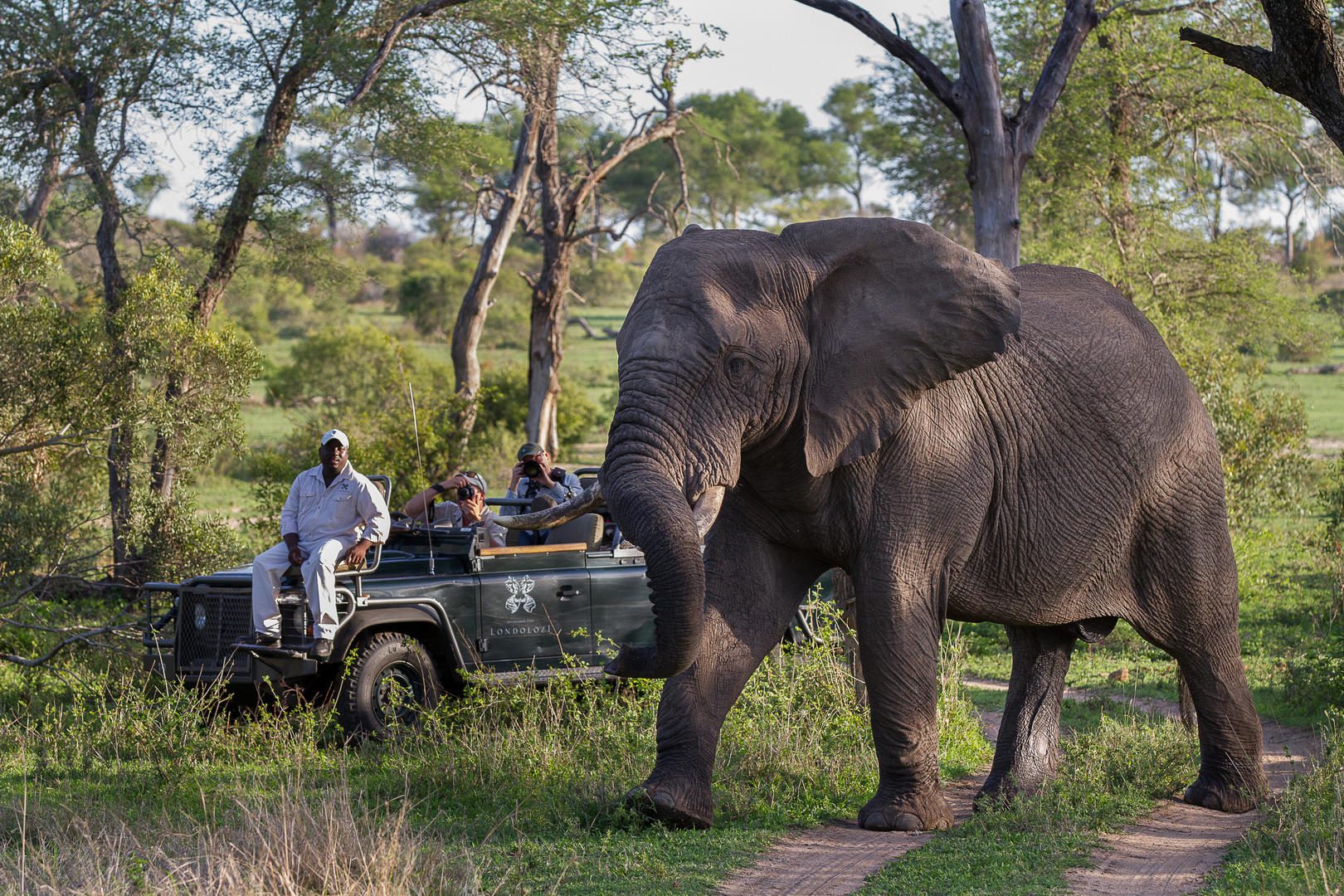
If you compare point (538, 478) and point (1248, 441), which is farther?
point (1248, 441)

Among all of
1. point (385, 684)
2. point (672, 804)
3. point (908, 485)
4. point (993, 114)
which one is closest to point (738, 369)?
point (908, 485)

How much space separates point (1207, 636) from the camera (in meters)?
8.06

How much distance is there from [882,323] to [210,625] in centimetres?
510

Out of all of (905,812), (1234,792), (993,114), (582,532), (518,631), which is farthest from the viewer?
(993,114)

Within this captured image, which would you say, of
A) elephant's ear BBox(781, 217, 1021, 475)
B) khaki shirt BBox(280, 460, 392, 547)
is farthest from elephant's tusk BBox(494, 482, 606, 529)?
khaki shirt BBox(280, 460, 392, 547)

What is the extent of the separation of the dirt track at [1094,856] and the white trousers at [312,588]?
134 inches

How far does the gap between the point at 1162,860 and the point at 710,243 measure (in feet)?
10.9

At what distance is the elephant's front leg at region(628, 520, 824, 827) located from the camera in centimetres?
704

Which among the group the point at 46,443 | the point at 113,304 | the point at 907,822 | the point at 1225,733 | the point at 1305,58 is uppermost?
the point at 1305,58

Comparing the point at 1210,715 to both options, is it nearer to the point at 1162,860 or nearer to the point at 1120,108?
the point at 1162,860

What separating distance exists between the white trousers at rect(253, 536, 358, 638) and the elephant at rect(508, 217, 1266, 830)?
2.86m

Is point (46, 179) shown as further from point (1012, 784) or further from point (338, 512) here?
point (1012, 784)

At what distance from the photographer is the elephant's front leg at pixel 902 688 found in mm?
6852

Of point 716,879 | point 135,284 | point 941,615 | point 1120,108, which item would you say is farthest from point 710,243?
point 1120,108
